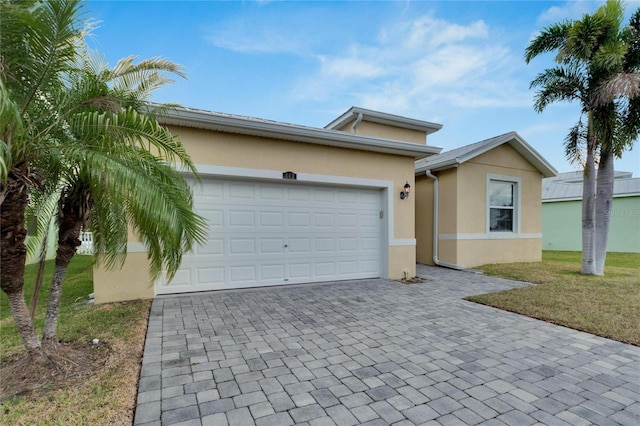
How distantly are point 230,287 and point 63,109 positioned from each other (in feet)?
14.8

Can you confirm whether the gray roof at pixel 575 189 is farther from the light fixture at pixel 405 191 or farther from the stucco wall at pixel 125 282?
the stucco wall at pixel 125 282

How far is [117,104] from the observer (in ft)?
10.6

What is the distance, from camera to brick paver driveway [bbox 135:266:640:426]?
244 cm

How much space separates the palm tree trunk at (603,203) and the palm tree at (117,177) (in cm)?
1057

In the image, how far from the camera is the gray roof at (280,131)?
567cm

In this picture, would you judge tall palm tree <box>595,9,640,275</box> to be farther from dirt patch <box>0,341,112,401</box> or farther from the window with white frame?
dirt patch <box>0,341,112,401</box>

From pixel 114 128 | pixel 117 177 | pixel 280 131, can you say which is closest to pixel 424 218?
pixel 280 131

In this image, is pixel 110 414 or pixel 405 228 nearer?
pixel 110 414

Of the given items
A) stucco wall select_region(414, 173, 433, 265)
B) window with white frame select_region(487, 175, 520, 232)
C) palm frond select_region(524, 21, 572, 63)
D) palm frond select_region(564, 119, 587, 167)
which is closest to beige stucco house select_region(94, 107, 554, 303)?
stucco wall select_region(414, 173, 433, 265)

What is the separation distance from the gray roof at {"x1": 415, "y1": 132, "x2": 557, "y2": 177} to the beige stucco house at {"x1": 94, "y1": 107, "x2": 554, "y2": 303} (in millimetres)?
161

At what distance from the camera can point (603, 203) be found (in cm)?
837

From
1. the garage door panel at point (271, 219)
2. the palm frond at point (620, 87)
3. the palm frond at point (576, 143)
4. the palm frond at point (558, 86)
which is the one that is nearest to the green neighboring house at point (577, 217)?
the palm frond at point (576, 143)

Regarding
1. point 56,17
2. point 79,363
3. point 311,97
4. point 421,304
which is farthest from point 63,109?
point 311,97

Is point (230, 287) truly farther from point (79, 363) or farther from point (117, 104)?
point (117, 104)
